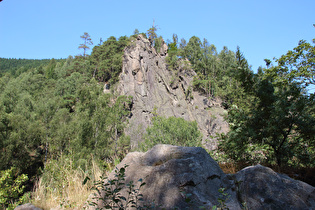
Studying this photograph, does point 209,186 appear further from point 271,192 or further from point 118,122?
point 118,122

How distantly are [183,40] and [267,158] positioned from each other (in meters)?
58.9

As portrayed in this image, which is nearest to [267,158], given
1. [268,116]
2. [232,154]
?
[232,154]

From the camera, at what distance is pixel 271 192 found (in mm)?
2373

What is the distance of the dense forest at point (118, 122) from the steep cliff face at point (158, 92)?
7.87 ft

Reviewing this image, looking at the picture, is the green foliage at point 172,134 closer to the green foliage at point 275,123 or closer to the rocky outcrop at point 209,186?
the green foliage at point 275,123

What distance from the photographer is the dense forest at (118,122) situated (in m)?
3.99

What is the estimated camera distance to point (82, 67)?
2313 inches

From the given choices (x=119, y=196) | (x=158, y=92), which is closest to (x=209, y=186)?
(x=119, y=196)

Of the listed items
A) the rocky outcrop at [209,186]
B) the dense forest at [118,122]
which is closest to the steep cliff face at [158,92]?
the dense forest at [118,122]

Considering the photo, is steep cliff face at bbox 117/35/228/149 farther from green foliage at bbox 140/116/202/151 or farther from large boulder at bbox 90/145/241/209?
large boulder at bbox 90/145/241/209

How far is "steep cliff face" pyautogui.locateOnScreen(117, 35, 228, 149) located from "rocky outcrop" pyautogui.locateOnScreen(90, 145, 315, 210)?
3390 centimetres

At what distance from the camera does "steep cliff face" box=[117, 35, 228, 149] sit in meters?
40.9

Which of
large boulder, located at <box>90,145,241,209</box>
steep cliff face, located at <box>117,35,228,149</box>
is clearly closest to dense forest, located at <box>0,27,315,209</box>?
large boulder, located at <box>90,145,241,209</box>

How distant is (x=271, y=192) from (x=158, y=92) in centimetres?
4197
